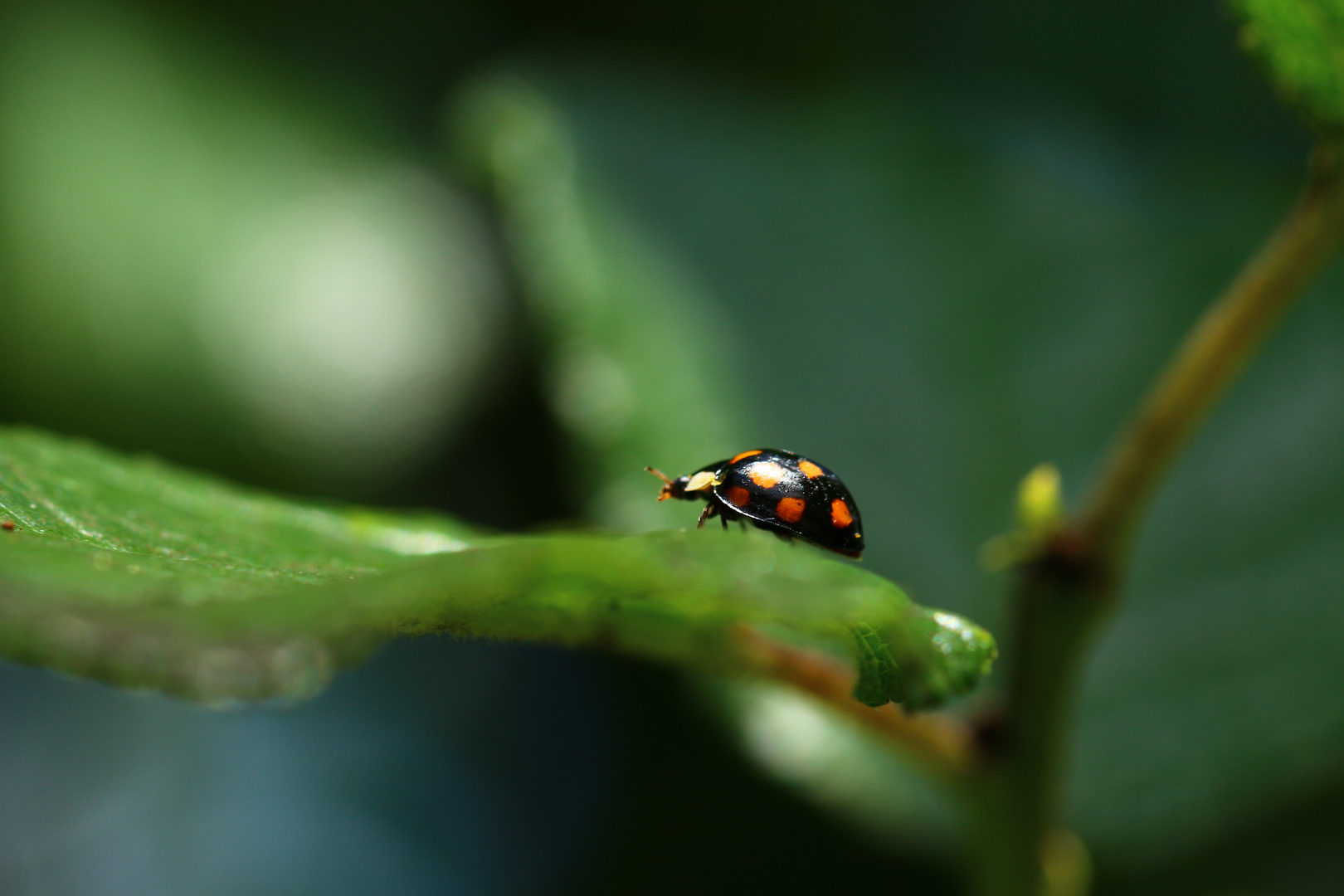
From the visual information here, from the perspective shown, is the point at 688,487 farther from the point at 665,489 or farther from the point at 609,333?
the point at 609,333

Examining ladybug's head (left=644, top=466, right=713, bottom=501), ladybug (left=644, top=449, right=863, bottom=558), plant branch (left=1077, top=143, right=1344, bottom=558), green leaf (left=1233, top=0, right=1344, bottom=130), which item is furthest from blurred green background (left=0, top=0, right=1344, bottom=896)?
green leaf (left=1233, top=0, right=1344, bottom=130)

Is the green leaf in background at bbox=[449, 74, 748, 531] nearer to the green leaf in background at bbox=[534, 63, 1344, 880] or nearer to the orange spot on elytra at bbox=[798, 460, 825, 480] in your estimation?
the green leaf in background at bbox=[534, 63, 1344, 880]

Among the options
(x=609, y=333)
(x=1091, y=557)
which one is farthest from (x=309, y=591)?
(x=609, y=333)

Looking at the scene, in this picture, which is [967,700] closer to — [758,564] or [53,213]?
[758,564]

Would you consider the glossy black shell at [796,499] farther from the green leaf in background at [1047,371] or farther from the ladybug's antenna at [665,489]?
the green leaf in background at [1047,371]

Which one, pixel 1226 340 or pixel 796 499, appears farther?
pixel 796 499

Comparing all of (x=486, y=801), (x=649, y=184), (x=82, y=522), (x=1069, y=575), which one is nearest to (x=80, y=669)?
(x=82, y=522)

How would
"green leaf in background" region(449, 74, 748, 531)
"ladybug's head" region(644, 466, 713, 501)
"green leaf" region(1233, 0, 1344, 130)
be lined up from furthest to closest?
"green leaf in background" region(449, 74, 748, 531)
"ladybug's head" region(644, 466, 713, 501)
"green leaf" region(1233, 0, 1344, 130)
